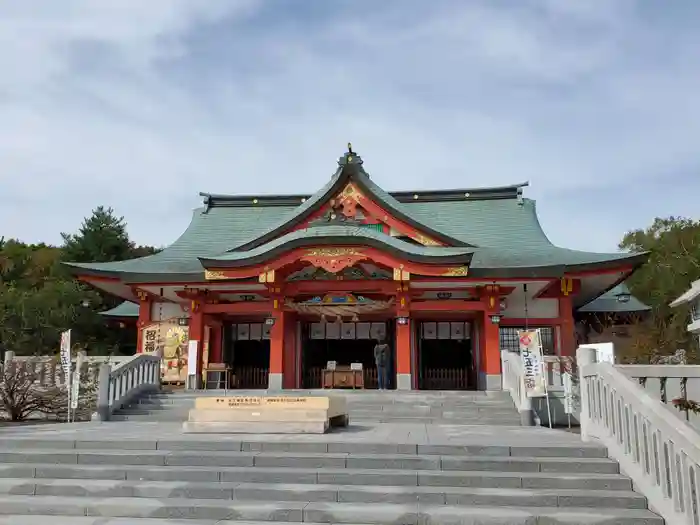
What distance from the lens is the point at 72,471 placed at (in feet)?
24.8

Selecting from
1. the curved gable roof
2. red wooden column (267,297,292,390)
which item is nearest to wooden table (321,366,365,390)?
red wooden column (267,297,292,390)

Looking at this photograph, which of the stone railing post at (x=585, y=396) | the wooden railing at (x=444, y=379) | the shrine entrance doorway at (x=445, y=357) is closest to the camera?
the stone railing post at (x=585, y=396)

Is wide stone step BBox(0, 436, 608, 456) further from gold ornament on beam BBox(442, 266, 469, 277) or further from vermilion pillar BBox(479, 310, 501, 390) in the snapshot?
vermilion pillar BBox(479, 310, 501, 390)

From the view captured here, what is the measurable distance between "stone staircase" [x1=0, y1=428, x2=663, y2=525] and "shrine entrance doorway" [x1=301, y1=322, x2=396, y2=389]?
11.3 meters

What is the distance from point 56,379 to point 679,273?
2844cm

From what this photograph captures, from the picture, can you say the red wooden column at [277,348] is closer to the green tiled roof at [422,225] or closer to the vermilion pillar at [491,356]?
the green tiled roof at [422,225]

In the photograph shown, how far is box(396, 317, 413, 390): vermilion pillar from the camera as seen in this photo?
16.5 m

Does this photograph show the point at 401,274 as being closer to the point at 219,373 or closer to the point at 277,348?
the point at 277,348

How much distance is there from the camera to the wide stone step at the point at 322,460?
7.28m

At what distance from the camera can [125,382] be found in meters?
14.3

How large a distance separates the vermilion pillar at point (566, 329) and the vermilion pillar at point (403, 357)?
15.2ft

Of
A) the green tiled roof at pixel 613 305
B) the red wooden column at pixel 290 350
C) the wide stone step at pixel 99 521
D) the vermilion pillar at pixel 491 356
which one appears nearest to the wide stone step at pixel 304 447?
the wide stone step at pixel 99 521

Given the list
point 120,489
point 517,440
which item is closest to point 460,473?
point 517,440

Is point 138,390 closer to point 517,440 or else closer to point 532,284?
point 517,440
